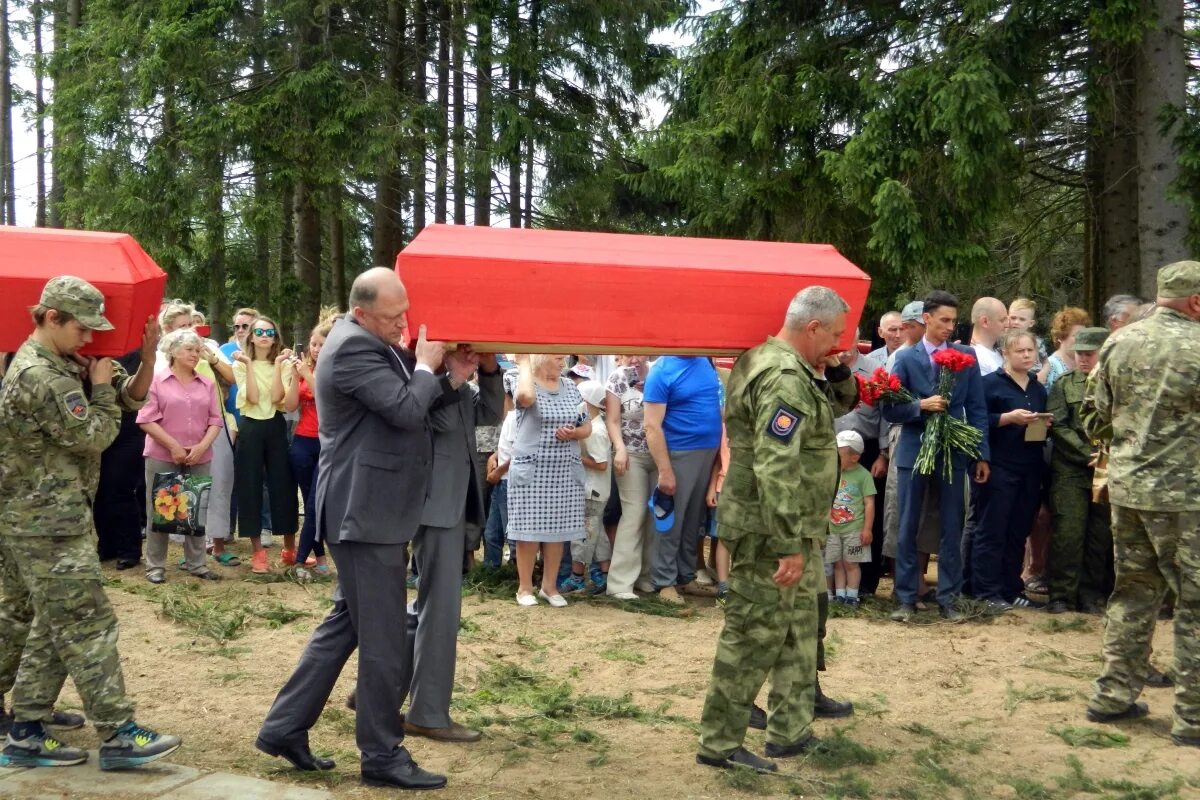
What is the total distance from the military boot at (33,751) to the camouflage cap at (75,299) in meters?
1.72

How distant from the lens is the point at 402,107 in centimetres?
1833

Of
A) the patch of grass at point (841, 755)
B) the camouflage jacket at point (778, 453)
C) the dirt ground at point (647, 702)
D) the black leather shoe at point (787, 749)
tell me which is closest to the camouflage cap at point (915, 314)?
the dirt ground at point (647, 702)

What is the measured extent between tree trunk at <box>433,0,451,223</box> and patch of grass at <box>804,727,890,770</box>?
47.1ft

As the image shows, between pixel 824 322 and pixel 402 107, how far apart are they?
1457cm

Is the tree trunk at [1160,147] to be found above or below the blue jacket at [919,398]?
above

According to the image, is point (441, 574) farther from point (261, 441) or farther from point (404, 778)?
point (261, 441)

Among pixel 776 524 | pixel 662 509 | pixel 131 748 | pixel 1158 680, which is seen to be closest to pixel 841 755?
pixel 776 524

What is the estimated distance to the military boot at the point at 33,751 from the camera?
16.2 ft

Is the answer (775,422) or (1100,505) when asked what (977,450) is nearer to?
(1100,505)

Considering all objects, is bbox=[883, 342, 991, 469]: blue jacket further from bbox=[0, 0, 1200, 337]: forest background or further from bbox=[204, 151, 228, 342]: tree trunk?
bbox=[204, 151, 228, 342]: tree trunk

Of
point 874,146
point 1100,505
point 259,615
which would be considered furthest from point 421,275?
point 874,146

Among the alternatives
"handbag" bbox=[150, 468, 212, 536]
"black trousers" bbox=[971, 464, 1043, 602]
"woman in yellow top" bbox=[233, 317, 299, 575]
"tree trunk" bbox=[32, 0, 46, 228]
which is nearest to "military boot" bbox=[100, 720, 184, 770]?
"handbag" bbox=[150, 468, 212, 536]

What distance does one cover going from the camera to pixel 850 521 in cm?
852

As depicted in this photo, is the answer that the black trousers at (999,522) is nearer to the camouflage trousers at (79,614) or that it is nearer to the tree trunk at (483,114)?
the camouflage trousers at (79,614)
